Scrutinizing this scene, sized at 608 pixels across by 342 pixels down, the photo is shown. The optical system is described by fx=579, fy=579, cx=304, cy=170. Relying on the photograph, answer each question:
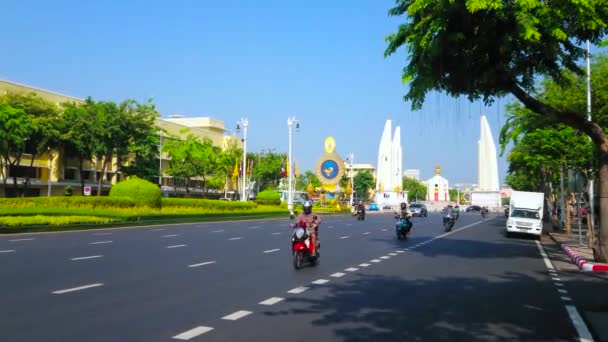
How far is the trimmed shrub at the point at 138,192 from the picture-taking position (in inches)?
1446

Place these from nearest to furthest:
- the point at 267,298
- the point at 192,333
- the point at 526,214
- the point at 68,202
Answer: the point at 192,333
the point at 267,298
the point at 526,214
the point at 68,202

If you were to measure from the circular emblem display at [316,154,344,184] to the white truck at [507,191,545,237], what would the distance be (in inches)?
1987

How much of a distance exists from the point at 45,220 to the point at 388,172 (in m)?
104

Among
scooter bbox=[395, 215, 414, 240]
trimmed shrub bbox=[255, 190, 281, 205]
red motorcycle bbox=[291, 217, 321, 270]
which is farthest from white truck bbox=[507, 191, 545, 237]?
trimmed shrub bbox=[255, 190, 281, 205]

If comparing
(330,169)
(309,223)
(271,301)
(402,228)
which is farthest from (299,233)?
(330,169)

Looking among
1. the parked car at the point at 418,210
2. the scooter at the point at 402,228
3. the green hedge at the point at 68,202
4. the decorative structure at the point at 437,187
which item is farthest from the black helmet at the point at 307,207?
the decorative structure at the point at 437,187

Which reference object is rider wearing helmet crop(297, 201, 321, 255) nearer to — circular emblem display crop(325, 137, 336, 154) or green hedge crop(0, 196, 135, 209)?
green hedge crop(0, 196, 135, 209)

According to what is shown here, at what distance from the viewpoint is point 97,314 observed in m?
7.61

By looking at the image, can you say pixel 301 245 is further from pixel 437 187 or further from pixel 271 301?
pixel 437 187

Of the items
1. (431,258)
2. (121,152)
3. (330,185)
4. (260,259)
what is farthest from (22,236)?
(330,185)

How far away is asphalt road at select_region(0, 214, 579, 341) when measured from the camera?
6.92 m

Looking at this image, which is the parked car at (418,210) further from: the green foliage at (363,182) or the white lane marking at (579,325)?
the green foliage at (363,182)

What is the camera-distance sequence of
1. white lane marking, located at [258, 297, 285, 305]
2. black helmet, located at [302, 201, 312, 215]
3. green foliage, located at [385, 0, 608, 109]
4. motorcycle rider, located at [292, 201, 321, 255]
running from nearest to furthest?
white lane marking, located at [258, 297, 285, 305] → green foliage, located at [385, 0, 608, 109] → motorcycle rider, located at [292, 201, 321, 255] → black helmet, located at [302, 201, 312, 215]

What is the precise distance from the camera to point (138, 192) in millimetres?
37000
